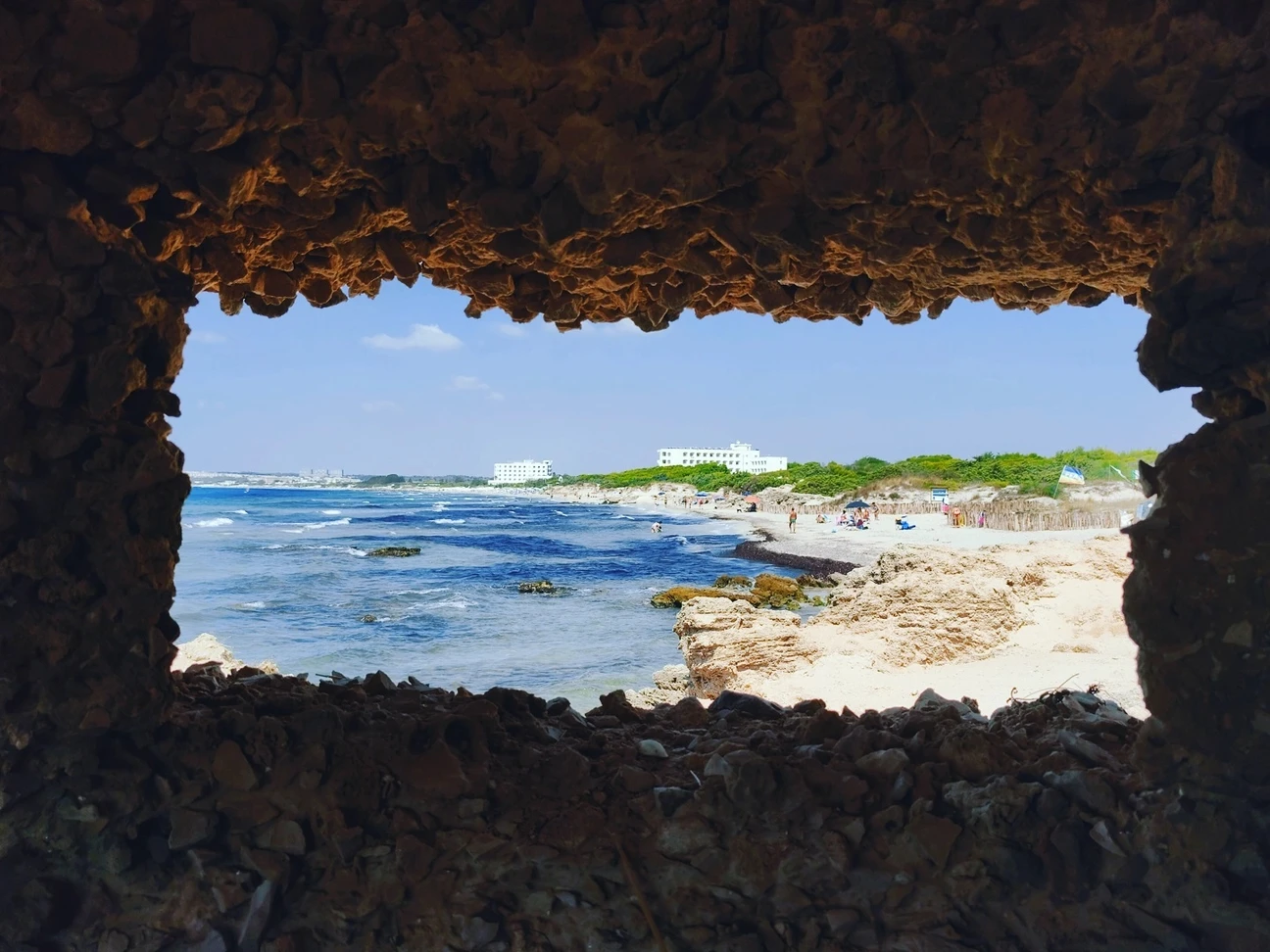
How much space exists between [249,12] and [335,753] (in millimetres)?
2864

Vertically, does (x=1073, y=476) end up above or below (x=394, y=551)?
above

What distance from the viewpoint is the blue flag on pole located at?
32.2 m

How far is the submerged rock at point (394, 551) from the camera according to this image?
33.4 m

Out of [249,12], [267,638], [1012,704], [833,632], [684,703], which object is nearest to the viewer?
[249,12]

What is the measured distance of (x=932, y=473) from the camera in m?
54.5

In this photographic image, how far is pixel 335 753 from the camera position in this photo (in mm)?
3115

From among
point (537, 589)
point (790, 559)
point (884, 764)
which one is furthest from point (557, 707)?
point (790, 559)

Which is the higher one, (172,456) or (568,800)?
(172,456)

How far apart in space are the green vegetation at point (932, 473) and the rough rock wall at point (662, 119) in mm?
24375

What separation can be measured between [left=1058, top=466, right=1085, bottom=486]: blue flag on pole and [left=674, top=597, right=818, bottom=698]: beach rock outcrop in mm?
26616

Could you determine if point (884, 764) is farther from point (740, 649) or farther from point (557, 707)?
point (740, 649)

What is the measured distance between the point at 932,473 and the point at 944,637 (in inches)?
1882

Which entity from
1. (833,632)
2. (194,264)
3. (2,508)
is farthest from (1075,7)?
(833,632)

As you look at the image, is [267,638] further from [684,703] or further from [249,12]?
[249,12]
